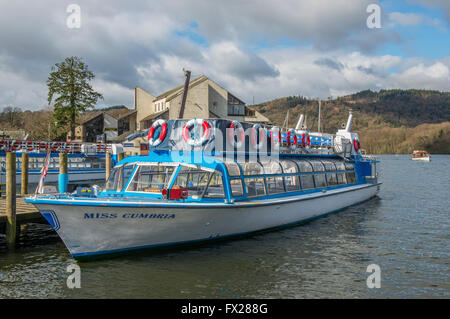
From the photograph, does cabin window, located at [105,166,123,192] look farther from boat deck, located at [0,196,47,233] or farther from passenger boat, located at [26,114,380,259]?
boat deck, located at [0,196,47,233]

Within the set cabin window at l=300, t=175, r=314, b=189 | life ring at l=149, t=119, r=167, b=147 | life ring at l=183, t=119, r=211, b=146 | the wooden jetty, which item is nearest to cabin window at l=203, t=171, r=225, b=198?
life ring at l=183, t=119, r=211, b=146

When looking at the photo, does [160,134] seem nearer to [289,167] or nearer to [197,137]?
[197,137]

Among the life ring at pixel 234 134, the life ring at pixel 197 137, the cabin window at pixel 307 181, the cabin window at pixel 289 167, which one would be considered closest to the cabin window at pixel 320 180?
the cabin window at pixel 307 181

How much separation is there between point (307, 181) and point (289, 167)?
4.97 feet

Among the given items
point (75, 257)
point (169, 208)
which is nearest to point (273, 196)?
point (169, 208)

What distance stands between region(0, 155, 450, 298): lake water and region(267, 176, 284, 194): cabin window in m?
1.76

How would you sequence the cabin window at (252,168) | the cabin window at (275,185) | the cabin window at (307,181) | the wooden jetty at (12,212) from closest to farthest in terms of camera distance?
1. the wooden jetty at (12,212)
2. the cabin window at (252,168)
3. the cabin window at (275,185)
4. the cabin window at (307,181)

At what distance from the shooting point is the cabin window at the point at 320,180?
813 inches

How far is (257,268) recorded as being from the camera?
12.6 meters

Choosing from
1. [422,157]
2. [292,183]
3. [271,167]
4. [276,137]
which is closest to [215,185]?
[271,167]

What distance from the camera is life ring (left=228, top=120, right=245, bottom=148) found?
15.7m

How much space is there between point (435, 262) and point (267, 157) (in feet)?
24.8

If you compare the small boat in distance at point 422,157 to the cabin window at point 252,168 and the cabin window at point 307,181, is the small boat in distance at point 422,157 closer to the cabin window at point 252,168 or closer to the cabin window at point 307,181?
the cabin window at point 307,181

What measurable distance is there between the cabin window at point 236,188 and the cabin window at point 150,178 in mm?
2243
